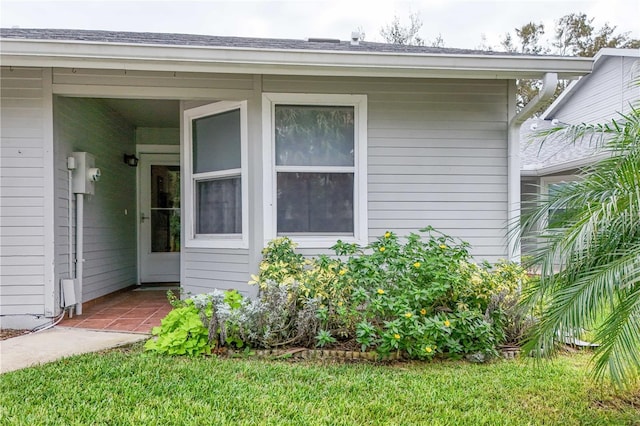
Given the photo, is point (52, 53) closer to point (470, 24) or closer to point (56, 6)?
point (56, 6)

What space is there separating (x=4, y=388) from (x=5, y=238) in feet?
6.71

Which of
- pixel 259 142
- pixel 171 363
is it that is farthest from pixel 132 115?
pixel 171 363

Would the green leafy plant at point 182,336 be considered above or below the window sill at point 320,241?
below

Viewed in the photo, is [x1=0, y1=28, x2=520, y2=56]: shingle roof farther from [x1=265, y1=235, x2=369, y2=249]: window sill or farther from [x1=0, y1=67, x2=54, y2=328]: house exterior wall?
[x1=265, y1=235, x2=369, y2=249]: window sill

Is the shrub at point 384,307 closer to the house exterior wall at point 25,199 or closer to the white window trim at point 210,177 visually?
the white window trim at point 210,177

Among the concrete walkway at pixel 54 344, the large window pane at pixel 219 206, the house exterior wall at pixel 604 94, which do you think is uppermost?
the house exterior wall at pixel 604 94

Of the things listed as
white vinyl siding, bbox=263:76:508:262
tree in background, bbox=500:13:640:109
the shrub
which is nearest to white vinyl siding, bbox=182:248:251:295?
the shrub

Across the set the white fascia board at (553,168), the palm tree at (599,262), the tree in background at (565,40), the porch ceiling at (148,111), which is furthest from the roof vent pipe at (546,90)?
the tree in background at (565,40)

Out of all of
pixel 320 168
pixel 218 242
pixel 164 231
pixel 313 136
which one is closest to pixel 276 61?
pixel 313 136

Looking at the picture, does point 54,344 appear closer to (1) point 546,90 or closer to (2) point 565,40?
(1) point 546,90

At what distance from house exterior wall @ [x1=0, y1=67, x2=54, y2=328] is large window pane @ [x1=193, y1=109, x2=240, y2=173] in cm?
145

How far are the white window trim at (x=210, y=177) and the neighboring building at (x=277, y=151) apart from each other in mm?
16

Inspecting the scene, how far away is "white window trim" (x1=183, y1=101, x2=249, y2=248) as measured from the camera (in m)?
4.12

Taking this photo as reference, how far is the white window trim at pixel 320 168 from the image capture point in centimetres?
407
